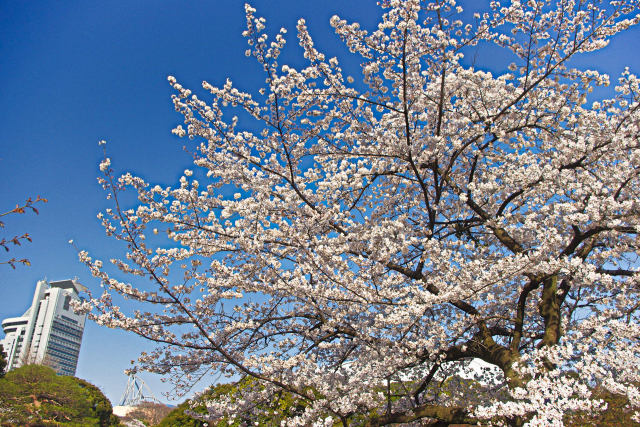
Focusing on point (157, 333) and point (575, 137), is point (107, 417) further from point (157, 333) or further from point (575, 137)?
point (575, 137)

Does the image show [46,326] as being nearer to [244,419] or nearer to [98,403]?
[98,403]

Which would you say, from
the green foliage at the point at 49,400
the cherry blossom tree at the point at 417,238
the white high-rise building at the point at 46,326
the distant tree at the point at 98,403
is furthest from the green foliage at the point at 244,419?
the white high-rise building at the point at 46,326

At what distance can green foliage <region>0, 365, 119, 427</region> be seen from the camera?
1777cm

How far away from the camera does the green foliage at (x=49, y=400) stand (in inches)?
699

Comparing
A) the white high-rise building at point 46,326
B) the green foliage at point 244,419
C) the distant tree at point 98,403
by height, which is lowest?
the green foliage at point 244,419

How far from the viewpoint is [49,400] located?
64.8ft

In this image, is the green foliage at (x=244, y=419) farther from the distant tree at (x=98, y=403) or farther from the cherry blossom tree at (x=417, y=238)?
the distant tree at (x=98, y=403)

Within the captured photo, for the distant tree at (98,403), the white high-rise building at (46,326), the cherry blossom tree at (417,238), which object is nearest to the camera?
the cherry blossom tree at (417,238)

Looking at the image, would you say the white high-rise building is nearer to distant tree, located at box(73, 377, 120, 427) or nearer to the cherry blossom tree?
distant tree, located at box(73, 377, 120, 427)

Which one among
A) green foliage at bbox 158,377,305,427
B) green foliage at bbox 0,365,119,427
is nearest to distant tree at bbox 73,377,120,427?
green foliage at bbox 0,365,119,427

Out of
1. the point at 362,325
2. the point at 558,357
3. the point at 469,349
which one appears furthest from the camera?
the point at 469,349

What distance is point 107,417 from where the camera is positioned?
73.6 ft

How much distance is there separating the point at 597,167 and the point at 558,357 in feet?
10.5

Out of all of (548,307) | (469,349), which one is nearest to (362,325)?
(469,349)
